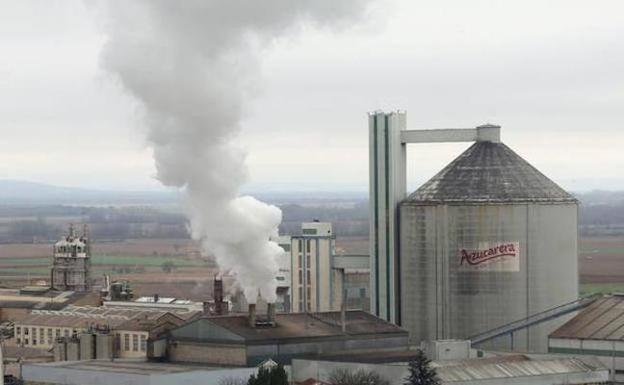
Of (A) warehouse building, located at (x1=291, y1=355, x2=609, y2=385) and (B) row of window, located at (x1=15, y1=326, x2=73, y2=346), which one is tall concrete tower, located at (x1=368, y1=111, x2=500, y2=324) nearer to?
(A) warehouse building, located at (x1=291, y1=355, x2=609, y2=385)

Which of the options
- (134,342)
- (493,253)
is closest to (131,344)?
(134,342)

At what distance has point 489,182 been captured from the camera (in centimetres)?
7725

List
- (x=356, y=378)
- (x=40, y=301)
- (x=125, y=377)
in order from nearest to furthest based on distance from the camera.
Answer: (x=356, y=378) < (x=125, y=377) < (x=40, y=301)

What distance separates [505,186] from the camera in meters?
76.8

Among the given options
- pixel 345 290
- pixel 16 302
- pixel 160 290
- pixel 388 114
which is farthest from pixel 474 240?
pixel 160 290

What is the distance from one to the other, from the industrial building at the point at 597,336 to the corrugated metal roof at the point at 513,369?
90 centimetres

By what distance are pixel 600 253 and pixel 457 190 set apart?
10515cm

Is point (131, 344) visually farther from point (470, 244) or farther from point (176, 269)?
point (176, 269)

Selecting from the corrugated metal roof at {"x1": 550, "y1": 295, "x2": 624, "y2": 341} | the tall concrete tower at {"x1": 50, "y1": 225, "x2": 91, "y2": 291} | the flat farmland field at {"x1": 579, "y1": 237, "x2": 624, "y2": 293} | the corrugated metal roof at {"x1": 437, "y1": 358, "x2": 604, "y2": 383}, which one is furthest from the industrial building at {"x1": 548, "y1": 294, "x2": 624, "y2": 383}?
the flat farmland field at {"x1": 579, "y1": 237, "x2": 624, "y2": 293}

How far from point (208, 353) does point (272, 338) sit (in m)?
2.36

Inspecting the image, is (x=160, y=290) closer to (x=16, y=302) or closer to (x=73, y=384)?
(x=16, y=302)

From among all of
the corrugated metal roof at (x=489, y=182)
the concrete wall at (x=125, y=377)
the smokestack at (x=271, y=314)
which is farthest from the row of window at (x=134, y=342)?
the corrugated metal roof at (x=489, y=182)

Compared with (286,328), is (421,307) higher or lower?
higher

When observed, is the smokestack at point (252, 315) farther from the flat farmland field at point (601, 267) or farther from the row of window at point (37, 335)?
the flat farmland field at point (601, 267)
